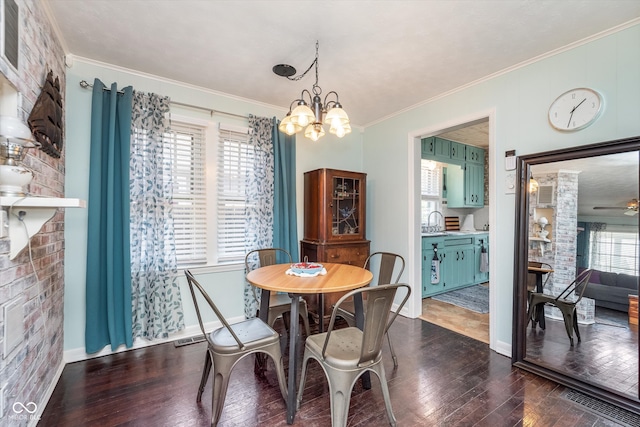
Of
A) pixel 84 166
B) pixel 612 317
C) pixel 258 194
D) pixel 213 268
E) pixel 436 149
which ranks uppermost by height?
pixel 436 149

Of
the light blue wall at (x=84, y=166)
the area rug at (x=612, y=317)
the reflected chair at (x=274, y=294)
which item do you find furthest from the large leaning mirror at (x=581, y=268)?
the light blue wall at (x=84, y=166)

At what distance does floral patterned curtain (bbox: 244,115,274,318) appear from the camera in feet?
10.7

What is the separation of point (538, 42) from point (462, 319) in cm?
291

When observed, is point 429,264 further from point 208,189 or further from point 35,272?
point 35,272

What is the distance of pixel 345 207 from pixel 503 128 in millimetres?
1883

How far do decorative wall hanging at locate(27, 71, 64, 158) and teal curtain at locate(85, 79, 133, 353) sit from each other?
0.44 meters

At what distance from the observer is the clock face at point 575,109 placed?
213cm

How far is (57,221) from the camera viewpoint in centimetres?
219

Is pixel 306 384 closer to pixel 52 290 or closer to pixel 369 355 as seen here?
pixel 369 355

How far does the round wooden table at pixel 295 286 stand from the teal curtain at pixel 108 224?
4.32ft

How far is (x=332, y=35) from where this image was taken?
2127mm

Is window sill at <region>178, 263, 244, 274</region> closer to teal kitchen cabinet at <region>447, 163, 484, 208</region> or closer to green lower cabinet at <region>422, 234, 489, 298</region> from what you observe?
green lower cabinet at <region>422, 234, 489, 298</region>

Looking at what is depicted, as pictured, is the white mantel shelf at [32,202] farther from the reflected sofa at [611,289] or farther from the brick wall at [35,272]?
the reflected sofa at [611,289]

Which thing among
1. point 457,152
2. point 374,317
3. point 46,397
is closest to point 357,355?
point 374,317
